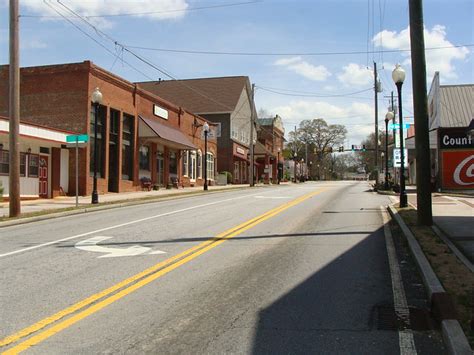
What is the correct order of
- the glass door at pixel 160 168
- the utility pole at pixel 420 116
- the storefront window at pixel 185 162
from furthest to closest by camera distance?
the storefront window at pixel 185 162, the glass door at pixel 160 168, the utility pole at pixel 420 116

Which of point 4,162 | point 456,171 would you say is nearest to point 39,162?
point 4,162

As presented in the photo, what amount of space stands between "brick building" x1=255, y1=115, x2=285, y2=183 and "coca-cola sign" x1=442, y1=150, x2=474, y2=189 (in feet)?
118

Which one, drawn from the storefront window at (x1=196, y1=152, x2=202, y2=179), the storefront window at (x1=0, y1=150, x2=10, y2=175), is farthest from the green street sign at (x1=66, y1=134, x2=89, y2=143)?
the storefront window at (x1=196, y1=152, x2=202, y2=179)

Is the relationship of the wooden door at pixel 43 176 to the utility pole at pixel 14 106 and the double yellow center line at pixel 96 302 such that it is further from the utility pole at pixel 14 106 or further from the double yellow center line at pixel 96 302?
the double yellow center line at pixel 96 302

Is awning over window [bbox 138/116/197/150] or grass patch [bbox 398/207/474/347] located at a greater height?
awning over window [bbox 138/116/197/150]

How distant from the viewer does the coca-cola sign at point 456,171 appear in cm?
3044

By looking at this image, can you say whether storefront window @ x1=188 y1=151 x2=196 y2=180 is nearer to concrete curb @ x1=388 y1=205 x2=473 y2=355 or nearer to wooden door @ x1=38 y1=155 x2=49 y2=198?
wooden door @ x1=38 y1=155 x2=49 y2=198

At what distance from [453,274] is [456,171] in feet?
84.2

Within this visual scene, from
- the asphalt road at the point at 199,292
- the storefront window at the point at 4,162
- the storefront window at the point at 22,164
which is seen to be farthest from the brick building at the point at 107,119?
the asphalt road at the point at 199,292

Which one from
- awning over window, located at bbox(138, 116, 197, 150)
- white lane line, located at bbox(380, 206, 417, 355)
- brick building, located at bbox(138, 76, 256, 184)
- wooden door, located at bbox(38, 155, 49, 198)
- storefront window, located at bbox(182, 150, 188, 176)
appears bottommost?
white lane line, located at bbox(380, 206, 417, 355)

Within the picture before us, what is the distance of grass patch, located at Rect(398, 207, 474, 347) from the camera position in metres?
5.22

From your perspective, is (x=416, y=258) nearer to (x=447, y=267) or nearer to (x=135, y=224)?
(x=447, y=267)

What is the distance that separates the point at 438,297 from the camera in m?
5.68

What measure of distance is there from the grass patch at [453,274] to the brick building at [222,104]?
47240 millimetres
